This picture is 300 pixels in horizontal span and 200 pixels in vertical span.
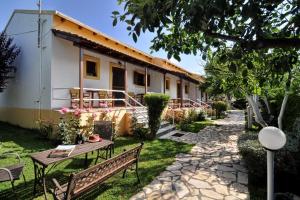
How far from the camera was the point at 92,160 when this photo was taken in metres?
6.79

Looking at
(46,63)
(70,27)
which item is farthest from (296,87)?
(70,27)

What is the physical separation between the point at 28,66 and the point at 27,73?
351 mm

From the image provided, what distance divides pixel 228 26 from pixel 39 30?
10089 millimetres

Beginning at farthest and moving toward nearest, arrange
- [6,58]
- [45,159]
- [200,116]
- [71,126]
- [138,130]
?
[200,116] → [6,58] → [138,130] → [71,126] → [45,159]

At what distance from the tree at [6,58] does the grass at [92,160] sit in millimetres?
2438

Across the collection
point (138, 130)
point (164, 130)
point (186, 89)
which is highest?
point (186, 89)

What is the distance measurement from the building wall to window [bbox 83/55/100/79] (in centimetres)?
210

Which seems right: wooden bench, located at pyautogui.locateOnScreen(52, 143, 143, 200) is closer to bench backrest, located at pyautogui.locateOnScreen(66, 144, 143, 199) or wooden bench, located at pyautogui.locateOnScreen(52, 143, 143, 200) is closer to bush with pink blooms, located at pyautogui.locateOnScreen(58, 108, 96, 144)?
bench backrest, located at pyautogui.locateOnScreen(66, 144, 143, 199)

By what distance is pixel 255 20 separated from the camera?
1849 mm

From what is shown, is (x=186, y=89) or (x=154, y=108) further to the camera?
(x=186, y=89)

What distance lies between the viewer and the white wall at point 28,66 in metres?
10.0

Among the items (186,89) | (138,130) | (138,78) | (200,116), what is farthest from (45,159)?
(186,89)

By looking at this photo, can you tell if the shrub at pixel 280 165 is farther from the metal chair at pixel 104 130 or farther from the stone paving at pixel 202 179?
the metal chair at pixel 104 130

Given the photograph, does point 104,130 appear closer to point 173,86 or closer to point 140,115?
point 140,115
